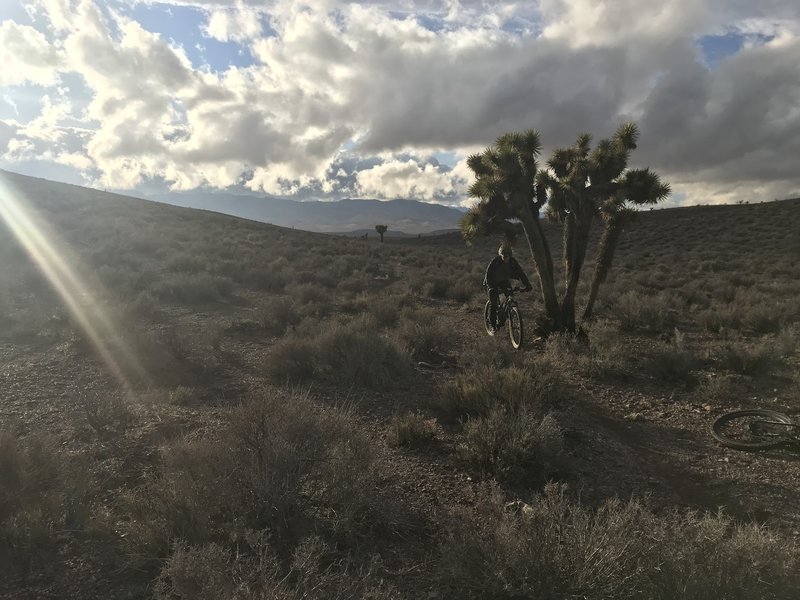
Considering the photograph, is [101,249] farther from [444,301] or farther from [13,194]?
[13,194]

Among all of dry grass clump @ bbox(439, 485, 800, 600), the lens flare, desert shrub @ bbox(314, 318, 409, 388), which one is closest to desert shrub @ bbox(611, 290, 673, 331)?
Answer: desert shrub @ bbox(314, 318, 409, 388)

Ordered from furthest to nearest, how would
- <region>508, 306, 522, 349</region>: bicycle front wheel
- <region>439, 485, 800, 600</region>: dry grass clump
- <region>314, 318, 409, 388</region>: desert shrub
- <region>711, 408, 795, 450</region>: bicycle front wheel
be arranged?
1. <region>508, 306, 522, 349</region>: bicycle front wheel
2. <region>314, 318, 409, 388</region>: desert shrub
3. <region>711, 408, 795, 450</region>: bicycle front wheel
4. <region>439, 485, 800, 600</region>: dry grass clump

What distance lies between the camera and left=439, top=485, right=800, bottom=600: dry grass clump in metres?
2.76

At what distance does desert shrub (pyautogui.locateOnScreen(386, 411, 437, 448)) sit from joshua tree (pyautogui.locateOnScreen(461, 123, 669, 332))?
248 inches

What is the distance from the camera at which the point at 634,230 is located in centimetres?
5112

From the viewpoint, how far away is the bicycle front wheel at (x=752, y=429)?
5.61 metres

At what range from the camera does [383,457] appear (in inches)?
208

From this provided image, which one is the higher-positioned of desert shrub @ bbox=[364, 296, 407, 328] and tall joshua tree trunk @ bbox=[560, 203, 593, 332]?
tall joshua tree trunk @ bbox=[560, 203, 593, 332]

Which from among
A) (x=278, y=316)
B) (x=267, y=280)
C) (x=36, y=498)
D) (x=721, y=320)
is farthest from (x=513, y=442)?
(x=267, y=280)

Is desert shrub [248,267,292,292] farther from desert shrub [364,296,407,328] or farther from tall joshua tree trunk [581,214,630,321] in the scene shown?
tall joshua tree trunk [581,214,630,321]

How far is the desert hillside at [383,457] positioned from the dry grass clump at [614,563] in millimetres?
14

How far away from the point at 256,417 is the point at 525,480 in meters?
2.75

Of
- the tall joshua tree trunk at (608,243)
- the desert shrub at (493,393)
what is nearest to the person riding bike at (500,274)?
the tall joshua tree trunk at (608,243)

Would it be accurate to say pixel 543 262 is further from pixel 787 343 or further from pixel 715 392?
Answer: pixel 715 392
